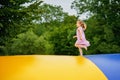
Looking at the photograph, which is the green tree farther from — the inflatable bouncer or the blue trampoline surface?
the inflatable bouncer

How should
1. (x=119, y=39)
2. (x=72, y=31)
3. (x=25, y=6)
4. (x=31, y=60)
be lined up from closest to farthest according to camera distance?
1. (x=31, y=60)
2. (x=25, y=6)
3. (x=119, y=39)
4. (x=72, y=31)

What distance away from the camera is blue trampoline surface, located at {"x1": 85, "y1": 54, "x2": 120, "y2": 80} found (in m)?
6.00

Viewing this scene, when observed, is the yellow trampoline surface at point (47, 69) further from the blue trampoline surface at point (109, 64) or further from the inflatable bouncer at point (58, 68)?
the blue trampoline surface at point (109, 64)

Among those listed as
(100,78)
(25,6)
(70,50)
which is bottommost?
(70,50)

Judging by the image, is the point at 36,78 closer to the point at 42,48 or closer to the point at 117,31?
the point at 117,31

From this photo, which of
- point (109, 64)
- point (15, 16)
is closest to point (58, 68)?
point (109, 64)

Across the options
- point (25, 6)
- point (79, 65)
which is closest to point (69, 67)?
point (79, 65)

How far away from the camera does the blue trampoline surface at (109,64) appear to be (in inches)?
236

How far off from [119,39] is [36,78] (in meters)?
25.2

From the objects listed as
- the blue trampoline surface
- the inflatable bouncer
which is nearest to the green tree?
the blue trampoline surface

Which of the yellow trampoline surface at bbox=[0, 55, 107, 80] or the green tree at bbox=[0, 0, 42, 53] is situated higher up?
the green tree at bbox=[0, 0, 42, 53]

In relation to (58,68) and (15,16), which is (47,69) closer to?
(58,68)

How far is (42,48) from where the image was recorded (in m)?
40.7

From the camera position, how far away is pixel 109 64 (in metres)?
6.40
